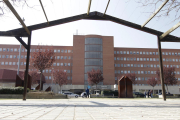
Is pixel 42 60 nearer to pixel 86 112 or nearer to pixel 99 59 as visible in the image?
pixel 86 112

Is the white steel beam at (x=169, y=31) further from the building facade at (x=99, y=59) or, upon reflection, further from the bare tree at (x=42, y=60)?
the building facade at (x=99, y=59)

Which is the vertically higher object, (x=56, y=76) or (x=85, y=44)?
(x=85, y=44)

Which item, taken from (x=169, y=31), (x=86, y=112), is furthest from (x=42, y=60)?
(x=86, y=112)

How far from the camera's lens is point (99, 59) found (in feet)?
224

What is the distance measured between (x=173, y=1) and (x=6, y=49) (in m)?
73.8

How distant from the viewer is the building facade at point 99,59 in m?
67.4

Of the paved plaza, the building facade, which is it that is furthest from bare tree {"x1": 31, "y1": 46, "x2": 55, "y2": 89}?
the building facade

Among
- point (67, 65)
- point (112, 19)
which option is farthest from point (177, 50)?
point (112, 19)

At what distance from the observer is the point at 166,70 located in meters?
40.3

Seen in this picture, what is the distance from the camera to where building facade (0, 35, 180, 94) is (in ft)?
221

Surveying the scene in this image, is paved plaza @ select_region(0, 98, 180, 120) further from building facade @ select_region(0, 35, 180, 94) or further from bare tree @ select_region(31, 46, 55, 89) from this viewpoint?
building facade @ select_region(0, 35, 180, 94)

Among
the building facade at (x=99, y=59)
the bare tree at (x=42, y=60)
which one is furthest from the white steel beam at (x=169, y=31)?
the building facade at (x=99, y=59)

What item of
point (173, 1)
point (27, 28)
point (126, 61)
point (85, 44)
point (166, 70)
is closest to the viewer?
point (173, 1)

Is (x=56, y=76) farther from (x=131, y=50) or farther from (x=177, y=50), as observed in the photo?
(x=177, y=50)
